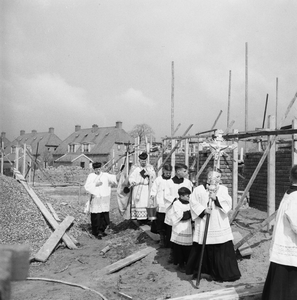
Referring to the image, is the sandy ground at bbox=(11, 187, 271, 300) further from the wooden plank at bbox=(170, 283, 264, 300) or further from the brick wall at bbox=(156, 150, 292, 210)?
the brick wall at bbox=(156, 150, 292, 210)

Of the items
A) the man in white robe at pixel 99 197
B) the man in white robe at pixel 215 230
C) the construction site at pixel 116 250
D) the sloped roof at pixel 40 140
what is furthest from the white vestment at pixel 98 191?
the sloped roof at pixel 40 140

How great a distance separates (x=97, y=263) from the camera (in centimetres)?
652

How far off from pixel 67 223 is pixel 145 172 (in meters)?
2.22

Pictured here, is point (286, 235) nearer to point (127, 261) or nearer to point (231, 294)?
point (231, 294)

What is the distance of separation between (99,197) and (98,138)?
Answer: 140 feet

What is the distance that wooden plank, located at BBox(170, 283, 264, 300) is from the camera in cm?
413

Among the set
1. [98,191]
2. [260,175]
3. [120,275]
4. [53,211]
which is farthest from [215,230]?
[260,175]

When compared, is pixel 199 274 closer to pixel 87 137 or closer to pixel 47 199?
pixel 47 199

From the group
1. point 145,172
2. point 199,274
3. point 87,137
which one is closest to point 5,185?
point 145,172

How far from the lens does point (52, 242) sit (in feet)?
24.0

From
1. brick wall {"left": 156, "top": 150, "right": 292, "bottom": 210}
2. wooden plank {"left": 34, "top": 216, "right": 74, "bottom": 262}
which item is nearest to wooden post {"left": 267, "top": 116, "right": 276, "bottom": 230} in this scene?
brick wall {"left": 156, "top": 150, "right": 292, "bottom": 210}

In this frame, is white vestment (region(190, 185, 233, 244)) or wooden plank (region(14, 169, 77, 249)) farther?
wooden plank (region(14, 169, 77, 249))

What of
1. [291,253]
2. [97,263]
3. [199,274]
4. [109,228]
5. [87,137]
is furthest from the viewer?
[87,137]

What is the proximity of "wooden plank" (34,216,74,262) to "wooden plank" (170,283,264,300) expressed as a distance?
3.55 m
